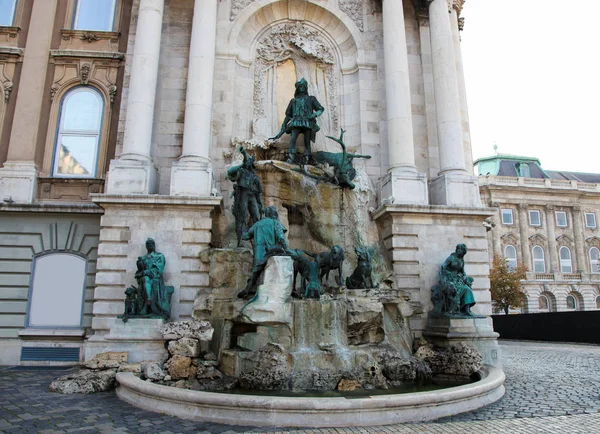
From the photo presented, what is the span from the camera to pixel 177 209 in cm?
1272

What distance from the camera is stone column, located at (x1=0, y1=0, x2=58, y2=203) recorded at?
1455 centimetres

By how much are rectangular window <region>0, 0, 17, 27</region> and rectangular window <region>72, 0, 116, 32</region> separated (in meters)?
2.21

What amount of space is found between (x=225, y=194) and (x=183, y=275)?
366cm

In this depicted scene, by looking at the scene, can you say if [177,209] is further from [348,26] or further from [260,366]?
[348,26]

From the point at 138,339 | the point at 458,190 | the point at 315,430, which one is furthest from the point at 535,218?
the point at 315,430

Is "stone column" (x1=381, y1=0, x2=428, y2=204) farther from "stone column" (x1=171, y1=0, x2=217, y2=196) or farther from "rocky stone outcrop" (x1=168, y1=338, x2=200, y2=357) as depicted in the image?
"rocky stone outcrop" (x1=168, y1=338, x2=200, y2=357)

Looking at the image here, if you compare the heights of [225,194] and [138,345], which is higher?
[225,194]


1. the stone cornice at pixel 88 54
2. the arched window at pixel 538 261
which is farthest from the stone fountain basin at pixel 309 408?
the arched window at pixel 538 261

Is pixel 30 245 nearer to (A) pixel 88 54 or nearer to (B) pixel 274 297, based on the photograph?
(A) pixel 88 54

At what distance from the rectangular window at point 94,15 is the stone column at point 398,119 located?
10.4m

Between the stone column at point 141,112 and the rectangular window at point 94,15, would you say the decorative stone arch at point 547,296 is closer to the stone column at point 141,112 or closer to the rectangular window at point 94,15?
the stone column at point 141,112

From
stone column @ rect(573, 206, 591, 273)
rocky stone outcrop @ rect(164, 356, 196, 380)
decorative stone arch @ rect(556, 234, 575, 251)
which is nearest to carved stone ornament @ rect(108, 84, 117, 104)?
rocky stone outcrop @ rect(164, 356, 196, 380)


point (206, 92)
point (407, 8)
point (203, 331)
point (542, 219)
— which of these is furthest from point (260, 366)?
point (542, 219)

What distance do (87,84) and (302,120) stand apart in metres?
7.97
